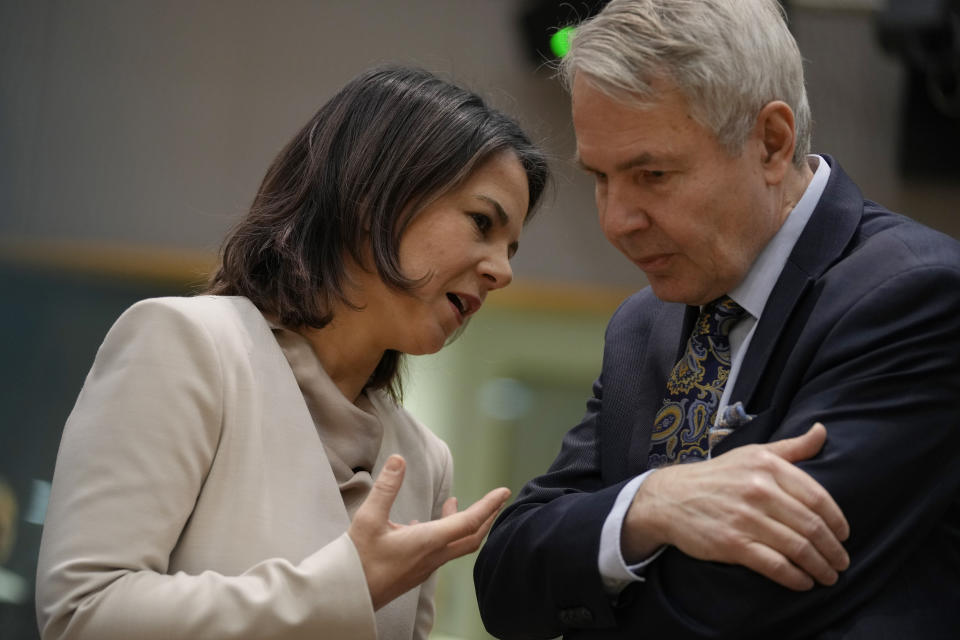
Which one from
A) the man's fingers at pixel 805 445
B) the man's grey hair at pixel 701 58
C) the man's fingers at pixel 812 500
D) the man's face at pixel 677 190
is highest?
the man's grey hair at pixel 701 58

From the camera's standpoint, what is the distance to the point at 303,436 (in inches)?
79.6

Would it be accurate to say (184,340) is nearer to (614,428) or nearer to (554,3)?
(614,428)

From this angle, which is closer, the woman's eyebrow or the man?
the man

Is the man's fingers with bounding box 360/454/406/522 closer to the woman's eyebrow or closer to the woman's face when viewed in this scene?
the woman's face

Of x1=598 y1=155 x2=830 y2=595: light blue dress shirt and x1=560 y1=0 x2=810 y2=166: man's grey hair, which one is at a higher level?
x1=560 y1=0 x2=810 y2=166: man's grey hair

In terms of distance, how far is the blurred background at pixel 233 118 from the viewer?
16.0 ft

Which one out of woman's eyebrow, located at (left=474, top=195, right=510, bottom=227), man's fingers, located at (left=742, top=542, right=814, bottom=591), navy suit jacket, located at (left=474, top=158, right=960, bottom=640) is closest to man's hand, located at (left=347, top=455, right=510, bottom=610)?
navy suit jacket, located at (left=474, top=158, right=960, bottom=640)

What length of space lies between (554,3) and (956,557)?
361cm

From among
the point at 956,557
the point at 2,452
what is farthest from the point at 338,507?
the point at 2,452

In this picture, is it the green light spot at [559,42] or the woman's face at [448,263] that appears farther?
the green light spot at [559,42]

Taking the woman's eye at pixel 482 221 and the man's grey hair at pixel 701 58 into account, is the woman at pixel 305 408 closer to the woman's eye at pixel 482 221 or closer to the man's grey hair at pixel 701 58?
the woman's eye at pixel 482 221

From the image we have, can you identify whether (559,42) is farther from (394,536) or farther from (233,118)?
(394,536)

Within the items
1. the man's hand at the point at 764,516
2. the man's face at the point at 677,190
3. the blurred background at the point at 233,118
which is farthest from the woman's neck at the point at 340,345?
the blurred background at the point at 233,118

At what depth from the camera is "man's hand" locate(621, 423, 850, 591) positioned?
5.30 ft
